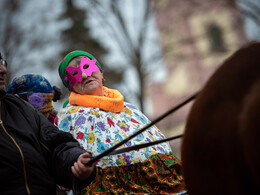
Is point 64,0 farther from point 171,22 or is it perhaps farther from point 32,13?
point 171,22

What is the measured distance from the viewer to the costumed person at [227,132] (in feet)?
4.12

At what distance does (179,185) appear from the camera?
242 cm

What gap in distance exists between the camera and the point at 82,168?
1.98 meters

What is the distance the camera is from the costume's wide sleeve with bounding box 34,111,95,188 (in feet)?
6.88

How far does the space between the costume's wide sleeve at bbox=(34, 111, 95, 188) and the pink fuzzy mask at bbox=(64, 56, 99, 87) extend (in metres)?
0.83

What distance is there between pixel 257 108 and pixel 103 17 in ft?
30.7

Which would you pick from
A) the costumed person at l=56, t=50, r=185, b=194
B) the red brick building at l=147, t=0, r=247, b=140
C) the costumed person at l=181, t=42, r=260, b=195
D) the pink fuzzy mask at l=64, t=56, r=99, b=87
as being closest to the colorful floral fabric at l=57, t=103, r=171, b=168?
the costumed person at l=56, t=50, r=185, b=194

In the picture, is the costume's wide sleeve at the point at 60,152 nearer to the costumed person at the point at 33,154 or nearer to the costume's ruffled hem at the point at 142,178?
the costumed person at the point at 33,154

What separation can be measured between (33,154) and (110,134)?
2.42 ft

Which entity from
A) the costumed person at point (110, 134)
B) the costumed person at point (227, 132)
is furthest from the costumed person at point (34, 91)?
the costumed person at point (227, 132)

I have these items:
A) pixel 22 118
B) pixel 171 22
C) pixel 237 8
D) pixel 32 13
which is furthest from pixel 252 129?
pixel 171 22

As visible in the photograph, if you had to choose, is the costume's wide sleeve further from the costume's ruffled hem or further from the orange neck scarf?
the orange neck scarf

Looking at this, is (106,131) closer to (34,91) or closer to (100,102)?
(100,102)

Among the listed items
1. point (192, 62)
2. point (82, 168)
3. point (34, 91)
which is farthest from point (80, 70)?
point (192, 62)
